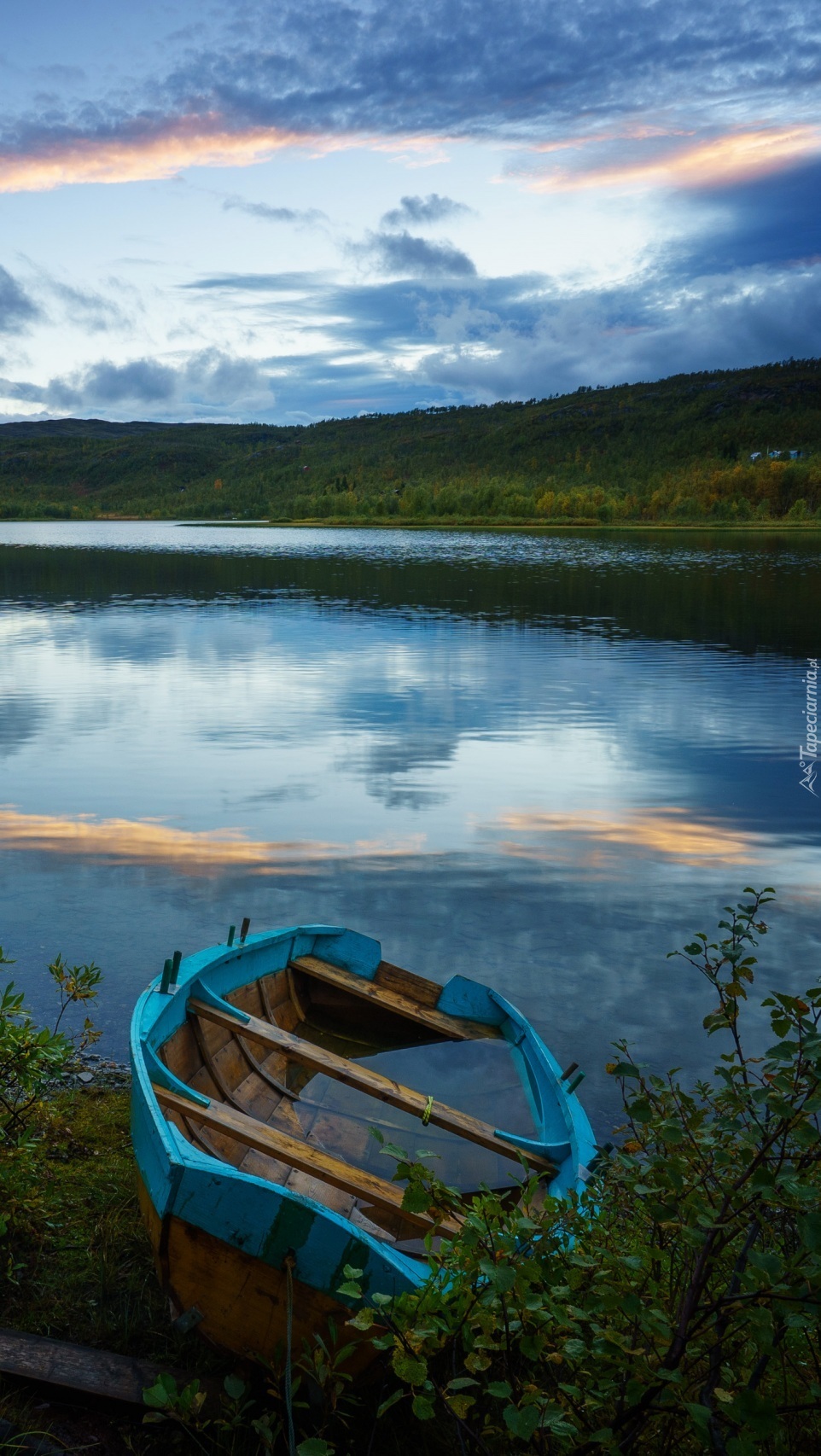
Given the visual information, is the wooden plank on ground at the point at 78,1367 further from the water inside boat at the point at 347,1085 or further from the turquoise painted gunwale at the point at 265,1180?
the water inside boat at the point at 347,1085

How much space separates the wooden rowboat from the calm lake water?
85cm

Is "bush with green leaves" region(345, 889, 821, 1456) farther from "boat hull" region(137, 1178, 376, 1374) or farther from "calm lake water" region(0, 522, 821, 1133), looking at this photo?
"calm lake water" region(0, 522, 821, 1133)

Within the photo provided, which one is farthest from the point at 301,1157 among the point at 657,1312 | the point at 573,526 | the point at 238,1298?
the point at 573,526

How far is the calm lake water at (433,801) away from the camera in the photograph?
8.22m

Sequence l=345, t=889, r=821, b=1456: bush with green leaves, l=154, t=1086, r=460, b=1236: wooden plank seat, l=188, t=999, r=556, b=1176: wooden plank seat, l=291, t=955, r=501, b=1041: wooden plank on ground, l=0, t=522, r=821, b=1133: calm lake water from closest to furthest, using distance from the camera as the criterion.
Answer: l=345, t=889, r=821, b=1456: bush with green leaves, l=154, t=1086, r=460, b=1236: wooden plank seat, l=188, t=999, r=556, b=1176: wooden plank seat, l=291, t=955, r=501, b=1041: wooden plank on ground, l=0, t=522, r=821, b=1133: calm lake water

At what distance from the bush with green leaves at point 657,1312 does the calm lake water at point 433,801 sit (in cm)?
263

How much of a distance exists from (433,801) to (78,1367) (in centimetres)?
944

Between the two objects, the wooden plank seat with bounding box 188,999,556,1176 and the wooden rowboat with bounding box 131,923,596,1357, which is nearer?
the wooden rowboat with bounding box 131,923,596,1357

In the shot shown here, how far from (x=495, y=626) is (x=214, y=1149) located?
94.8ft

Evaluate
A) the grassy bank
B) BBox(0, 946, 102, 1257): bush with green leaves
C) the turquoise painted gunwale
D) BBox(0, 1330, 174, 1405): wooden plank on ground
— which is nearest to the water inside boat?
the turquoise painted gunwale

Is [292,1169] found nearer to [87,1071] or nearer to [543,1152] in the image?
[543,1152]

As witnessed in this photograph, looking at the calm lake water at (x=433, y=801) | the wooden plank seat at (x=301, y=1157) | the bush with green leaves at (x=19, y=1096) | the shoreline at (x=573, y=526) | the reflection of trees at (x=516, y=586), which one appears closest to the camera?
the wooden plank seat at (x=301, y=1157)

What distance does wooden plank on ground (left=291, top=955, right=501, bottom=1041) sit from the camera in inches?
243

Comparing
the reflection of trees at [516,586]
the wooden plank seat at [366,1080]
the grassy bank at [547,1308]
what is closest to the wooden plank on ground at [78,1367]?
the grassy bank at [547,1308]
